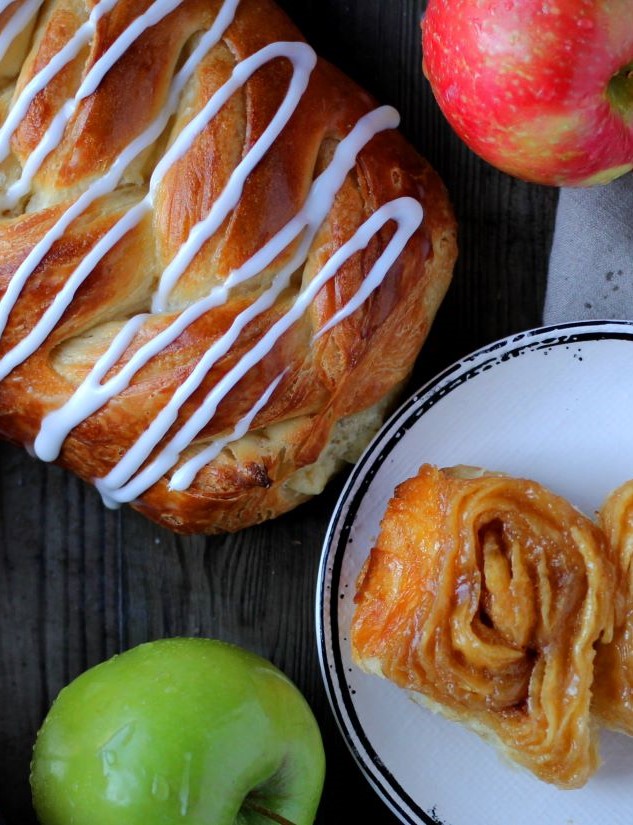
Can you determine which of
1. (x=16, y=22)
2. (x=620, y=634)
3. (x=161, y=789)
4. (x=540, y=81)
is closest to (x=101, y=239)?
(x=16, y=22)

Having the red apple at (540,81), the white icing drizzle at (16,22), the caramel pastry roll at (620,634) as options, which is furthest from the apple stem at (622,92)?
the white icing drizzle at (16,22)

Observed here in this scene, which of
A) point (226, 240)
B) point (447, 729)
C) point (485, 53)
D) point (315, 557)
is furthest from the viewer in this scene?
point (315, 557)

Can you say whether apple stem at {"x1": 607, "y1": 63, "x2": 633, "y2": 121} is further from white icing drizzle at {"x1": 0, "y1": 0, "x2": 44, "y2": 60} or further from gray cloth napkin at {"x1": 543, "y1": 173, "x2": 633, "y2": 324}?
white icing drizzle at {"x1": 0, "y1": 0, "x2": 44, "y2": 60}

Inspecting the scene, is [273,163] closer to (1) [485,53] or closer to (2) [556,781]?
(1) [485,53]

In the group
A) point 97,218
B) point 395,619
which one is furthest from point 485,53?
point 395,619

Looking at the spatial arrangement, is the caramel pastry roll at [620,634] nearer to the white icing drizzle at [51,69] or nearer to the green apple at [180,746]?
the green apple at [180,746]

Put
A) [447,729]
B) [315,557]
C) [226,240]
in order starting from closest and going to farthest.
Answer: [226,240]
[447,729]
[315,557]

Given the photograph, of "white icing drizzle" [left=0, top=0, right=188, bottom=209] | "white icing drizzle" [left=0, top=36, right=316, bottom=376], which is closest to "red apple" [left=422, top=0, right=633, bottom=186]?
"white icing drizzle" [left=0, top=36, right=316, bottom=376]
